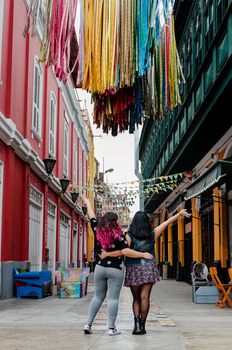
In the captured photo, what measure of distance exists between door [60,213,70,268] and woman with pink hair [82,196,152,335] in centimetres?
1799

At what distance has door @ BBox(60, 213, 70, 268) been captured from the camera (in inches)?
1004

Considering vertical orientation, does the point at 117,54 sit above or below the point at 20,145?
below

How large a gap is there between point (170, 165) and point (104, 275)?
13.7 m

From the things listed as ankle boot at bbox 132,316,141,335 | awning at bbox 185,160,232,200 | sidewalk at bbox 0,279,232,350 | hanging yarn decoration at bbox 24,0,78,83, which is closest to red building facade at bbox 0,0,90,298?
sidewalk at bbox 0,279,232,350

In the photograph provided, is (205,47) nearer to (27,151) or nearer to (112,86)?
(27,151)

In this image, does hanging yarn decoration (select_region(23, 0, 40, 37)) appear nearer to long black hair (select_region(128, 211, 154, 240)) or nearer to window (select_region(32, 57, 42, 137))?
long black hair (select_region(128, 211, 154, 240))

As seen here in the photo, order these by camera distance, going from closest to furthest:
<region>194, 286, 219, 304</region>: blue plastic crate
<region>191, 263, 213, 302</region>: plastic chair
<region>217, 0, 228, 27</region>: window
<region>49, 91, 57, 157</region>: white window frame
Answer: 1. <region>194, 286, 219, 304</region>: blue plastic crate
2. <region>217, 0, 228, 27</region>: window
3. <region>191, 263, 213, 302</region>: plastic chair
4. <region>49, 91, 57, 157</region>: white window frame

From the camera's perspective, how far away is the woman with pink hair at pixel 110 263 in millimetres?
7098

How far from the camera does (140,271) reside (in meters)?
7.25

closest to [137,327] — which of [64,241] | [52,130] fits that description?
[52,130]

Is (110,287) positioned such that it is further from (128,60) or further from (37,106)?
(37,106)

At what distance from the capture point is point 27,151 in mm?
15242

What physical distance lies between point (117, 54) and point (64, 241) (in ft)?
68.7

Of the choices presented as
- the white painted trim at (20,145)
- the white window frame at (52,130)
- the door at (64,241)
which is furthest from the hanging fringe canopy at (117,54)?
the door at (64,241)
